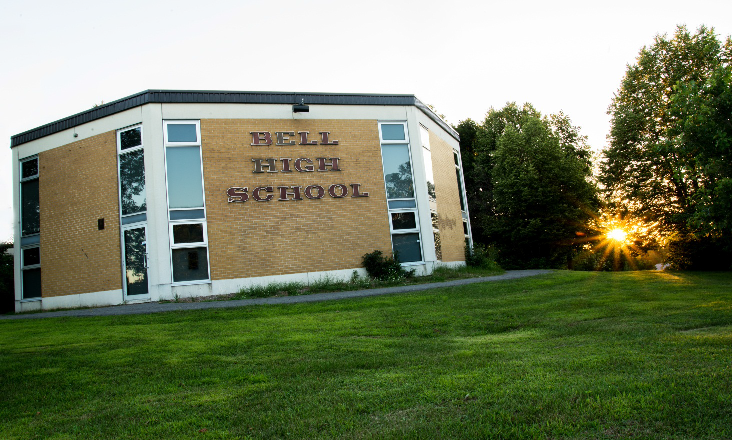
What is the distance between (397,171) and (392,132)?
149 centimetres

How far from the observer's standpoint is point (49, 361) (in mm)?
7539

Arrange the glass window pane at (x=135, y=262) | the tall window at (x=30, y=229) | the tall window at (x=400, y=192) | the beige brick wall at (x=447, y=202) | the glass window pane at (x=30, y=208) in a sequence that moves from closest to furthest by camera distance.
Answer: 1. the glass window pane at (x=135, y=262)
2. the tall window at (x=400, y=192)
3. the tall window at (x=30, y=229)
4. the glass window pane at (x=30, y=208)
5. the beige brick wall at (x=447, y=202)

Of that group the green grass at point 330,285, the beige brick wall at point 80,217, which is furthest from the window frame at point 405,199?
the beige brick wall at point 80,217

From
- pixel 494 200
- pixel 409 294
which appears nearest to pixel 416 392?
pixel 409 294

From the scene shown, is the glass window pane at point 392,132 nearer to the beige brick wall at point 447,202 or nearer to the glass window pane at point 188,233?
the beige brick wall at point 447,202

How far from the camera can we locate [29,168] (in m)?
20.8

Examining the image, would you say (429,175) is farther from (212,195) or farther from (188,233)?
(188,233)

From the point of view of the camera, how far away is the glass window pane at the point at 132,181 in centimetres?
1817

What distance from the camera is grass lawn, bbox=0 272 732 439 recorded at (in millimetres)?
4402

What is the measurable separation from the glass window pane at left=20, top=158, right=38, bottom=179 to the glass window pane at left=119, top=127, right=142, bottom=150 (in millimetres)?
4409

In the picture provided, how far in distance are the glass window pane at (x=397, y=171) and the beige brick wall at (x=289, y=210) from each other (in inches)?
15.3

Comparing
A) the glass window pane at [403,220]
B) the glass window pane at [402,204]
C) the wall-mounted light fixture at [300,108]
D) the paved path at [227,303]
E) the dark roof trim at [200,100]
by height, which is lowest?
the paved path at [227,303]

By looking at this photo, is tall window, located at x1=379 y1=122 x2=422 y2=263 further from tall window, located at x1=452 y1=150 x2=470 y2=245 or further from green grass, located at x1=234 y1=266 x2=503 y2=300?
tall window, located at x1=452 y1=150 x2=470 y2=245

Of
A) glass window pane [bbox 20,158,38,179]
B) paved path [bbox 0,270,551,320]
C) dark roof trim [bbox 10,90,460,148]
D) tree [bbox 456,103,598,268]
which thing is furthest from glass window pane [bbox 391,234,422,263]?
tree [bbox 456,103,598,268]
